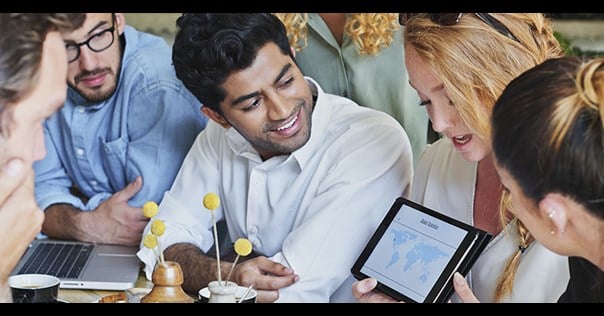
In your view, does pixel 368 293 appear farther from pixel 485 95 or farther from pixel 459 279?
pixel 485 95

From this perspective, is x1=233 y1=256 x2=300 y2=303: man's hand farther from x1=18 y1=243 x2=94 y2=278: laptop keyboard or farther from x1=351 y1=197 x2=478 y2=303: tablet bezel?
x1=18 y1=243 x2=94 y2=278: laptop keyboard

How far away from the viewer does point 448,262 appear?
2.10 m

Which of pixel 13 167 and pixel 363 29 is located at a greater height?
pixel 363 29

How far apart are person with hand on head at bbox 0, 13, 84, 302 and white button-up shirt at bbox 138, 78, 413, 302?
0.94ft

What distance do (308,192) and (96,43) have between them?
1.80 feet

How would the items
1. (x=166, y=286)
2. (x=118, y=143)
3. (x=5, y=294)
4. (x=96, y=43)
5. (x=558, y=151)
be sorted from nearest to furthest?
(x=558, y=151) → (x=166, y=286) → (x=5, y=294) → (x=96, y=43) → (x=118, y=143)

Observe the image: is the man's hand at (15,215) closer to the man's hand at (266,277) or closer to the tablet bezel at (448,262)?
the man's hand at (266,277)

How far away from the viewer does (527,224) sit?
73.7 inches

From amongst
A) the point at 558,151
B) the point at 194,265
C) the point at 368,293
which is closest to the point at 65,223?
the point at 194,265

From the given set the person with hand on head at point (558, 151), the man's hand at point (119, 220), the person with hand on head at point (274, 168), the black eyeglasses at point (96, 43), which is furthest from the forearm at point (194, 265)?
the person with hand on head at point (558, 151)

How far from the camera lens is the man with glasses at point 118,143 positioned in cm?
232

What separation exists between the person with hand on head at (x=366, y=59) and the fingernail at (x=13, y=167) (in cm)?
62
